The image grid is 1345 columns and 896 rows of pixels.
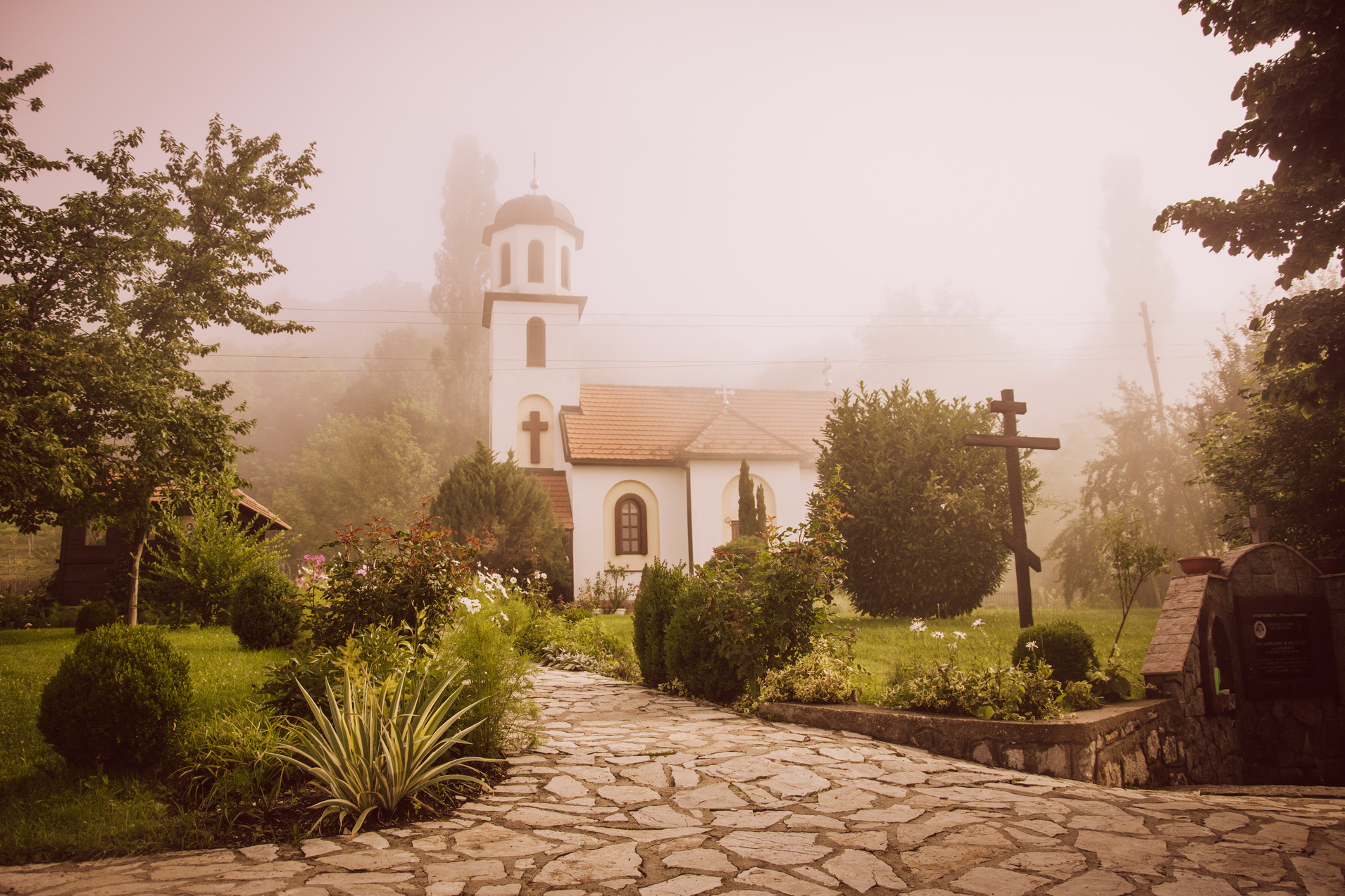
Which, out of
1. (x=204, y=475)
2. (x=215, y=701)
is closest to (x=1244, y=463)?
(x=215, y=701)

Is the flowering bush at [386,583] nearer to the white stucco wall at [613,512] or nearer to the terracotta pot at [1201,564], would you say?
the terracotta pot at [1201,564]

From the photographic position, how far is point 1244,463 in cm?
1170

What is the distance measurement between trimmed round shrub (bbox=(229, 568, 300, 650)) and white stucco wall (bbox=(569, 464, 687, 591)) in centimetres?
1200

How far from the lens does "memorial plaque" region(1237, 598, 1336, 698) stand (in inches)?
314

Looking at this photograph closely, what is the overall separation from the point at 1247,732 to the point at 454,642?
316 inches

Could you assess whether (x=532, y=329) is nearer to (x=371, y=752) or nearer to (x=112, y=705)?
(x=112, y=705)

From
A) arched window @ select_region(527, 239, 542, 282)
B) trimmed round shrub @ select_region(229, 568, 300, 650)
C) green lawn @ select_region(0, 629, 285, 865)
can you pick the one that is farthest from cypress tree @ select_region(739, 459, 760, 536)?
green lawn @ select_region(0, 629, 285, 865)

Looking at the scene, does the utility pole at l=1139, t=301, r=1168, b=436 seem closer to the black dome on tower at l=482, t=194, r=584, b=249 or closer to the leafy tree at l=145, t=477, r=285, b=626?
the black dome on tower at l=482, t=194, r=584, b=249

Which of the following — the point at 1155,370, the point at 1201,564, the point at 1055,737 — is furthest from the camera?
the point at 1155,370

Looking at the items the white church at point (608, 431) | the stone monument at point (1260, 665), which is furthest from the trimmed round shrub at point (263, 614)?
the white church at point (608, 431)

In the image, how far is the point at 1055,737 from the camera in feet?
17.9

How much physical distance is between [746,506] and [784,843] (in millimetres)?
17764

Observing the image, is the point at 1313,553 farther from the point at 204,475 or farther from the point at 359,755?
the point at 204,475

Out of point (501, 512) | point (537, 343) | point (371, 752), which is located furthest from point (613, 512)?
point (371, 752)
